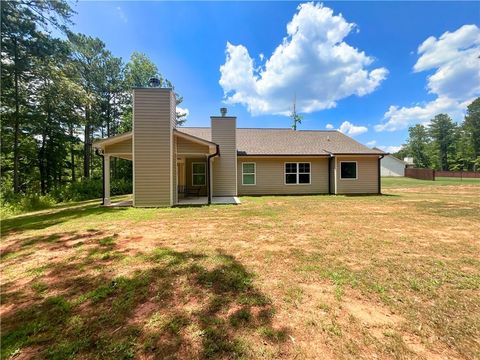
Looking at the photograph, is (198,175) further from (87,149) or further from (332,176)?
(87,149)

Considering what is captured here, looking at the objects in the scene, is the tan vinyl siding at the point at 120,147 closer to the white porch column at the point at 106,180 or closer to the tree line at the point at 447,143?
the white porch column at the point at 106,180

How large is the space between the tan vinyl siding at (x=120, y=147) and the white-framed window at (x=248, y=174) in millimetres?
6924

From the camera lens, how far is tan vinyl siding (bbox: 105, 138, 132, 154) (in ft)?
32.7

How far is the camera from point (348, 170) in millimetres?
14453

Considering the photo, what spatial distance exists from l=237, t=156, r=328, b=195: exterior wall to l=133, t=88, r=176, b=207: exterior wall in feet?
18.7

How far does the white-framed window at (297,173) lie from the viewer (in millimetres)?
14656

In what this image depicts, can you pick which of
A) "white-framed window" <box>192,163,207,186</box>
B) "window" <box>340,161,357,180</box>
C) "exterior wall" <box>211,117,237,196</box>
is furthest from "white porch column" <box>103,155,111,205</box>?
"window" <box>340,161,357,180</box>

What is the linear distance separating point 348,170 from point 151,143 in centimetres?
1202

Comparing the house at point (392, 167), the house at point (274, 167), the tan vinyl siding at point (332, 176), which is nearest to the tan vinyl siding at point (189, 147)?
the house at point (274, 167)

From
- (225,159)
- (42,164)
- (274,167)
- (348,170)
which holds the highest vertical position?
(42,164)

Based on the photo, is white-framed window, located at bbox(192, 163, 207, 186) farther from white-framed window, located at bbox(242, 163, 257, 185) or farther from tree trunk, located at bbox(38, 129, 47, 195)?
tree trunk, located at bbox(38, 129, 47, 195)

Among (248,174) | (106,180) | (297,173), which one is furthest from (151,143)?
(297,173)

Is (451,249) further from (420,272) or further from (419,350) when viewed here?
(419,350)

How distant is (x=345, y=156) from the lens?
557 inches
